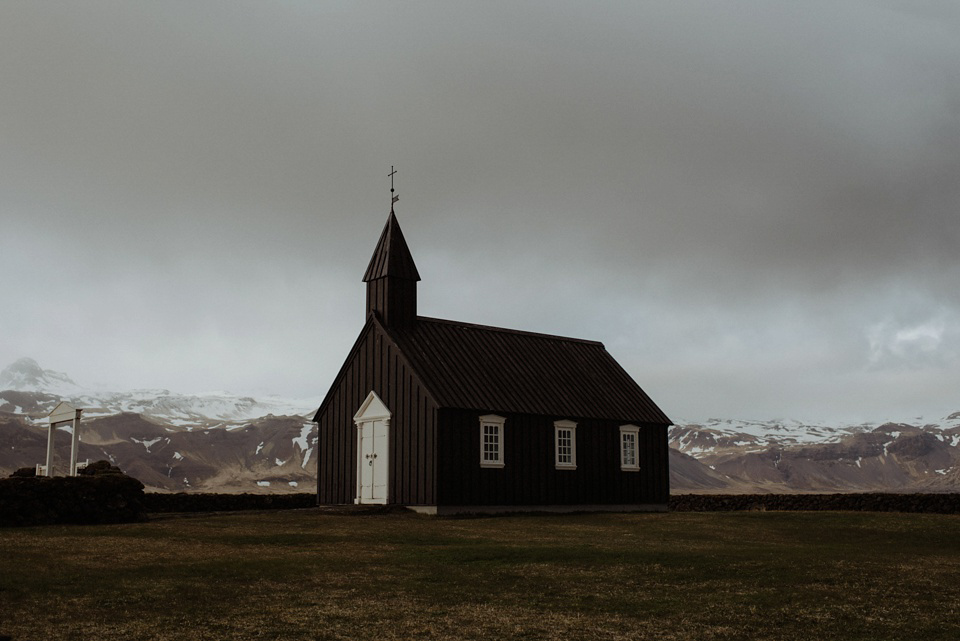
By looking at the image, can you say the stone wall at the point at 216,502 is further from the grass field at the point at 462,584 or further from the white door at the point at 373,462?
the grass field at the point at 462,584

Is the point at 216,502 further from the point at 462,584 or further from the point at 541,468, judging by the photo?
the point at 462,584

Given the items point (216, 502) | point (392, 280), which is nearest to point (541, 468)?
point (392, 280)

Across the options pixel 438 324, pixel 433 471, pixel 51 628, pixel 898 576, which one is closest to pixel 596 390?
pixel 438 324

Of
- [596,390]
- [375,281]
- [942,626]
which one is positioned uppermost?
[375,281]

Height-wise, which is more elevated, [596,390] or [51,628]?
[596,390]

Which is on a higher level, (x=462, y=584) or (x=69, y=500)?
(x=69, y=500)

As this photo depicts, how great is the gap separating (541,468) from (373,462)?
6035 mm

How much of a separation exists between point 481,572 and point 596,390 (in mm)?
23203

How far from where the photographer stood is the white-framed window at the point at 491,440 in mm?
33375

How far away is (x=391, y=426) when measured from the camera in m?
34.0

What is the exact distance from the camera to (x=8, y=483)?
25141 millimetres

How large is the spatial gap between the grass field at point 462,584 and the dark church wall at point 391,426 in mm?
7514

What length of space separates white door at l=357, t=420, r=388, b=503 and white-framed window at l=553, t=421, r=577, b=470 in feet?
20.9

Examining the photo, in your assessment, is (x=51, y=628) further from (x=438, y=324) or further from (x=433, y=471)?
(x=438, y=324)
